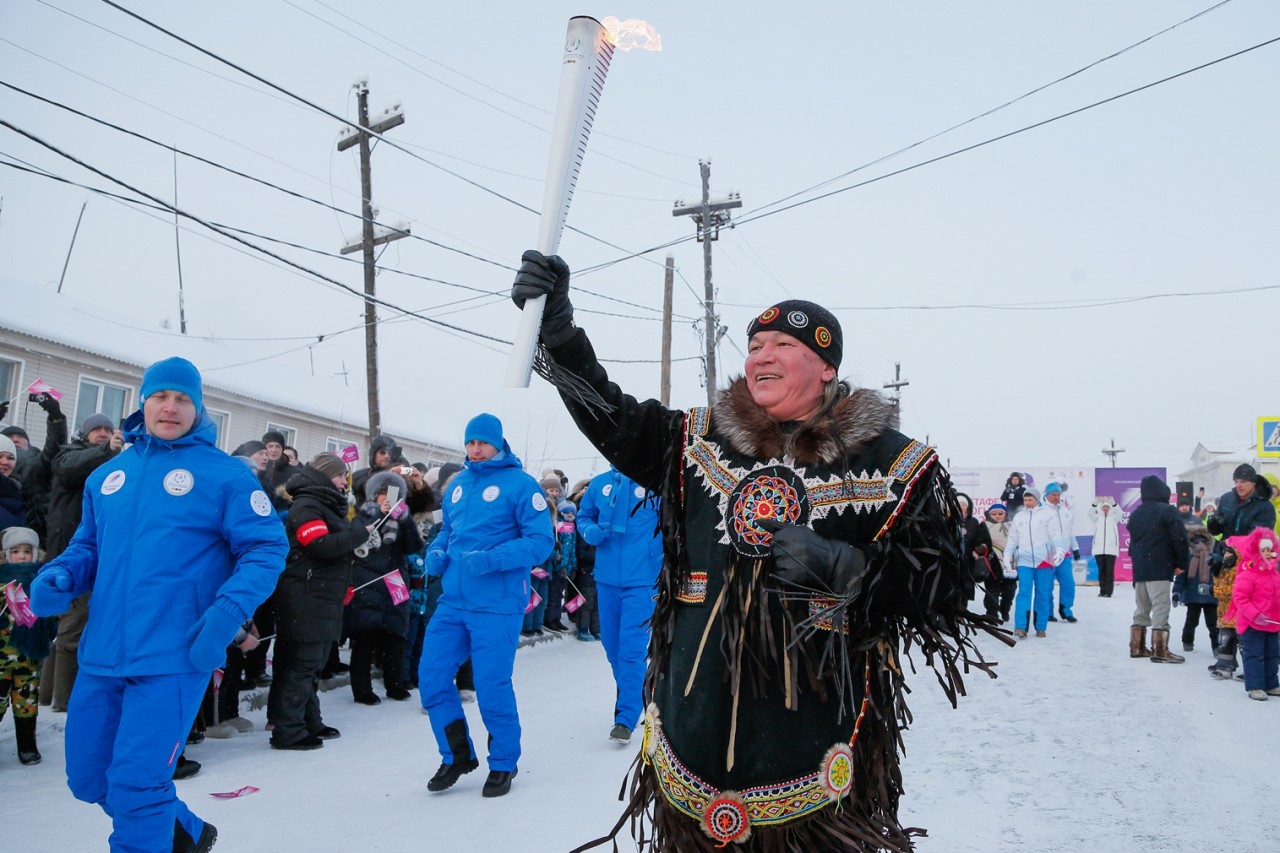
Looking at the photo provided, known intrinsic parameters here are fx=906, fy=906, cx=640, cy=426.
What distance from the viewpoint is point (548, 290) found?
7.93 feet

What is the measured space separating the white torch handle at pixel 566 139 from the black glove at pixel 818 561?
75 centimetres

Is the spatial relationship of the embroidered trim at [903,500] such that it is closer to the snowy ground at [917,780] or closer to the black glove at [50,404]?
the snowy ground at [917,780]

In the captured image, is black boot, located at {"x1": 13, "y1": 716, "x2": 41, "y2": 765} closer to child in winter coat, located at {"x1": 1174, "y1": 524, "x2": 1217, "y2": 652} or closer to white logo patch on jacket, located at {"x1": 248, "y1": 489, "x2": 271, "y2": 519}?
white logo patch on jacket, located at {"x1": 248, "y1": 489, "x2": 271, "y2": 519}

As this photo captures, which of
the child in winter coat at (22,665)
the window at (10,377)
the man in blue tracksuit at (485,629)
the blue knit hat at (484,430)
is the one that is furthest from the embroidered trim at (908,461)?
the window at (10,377)

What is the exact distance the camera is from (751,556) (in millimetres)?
2391

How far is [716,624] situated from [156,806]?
2.20 metres

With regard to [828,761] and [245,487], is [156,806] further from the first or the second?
[828,761]

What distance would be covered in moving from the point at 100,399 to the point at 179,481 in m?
14.2

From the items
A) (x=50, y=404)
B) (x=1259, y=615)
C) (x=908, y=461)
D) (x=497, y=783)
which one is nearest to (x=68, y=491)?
(x=50, y=404)

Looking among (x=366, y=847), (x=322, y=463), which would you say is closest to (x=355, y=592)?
(x=322, y=463)

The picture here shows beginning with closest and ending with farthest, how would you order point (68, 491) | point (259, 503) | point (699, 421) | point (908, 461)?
point (908, 461), point (699, 421), point (259, 503), point (68, 491)

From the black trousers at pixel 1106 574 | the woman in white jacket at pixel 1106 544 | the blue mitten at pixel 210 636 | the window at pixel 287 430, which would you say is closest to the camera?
the blue mitten at pixel 210 636

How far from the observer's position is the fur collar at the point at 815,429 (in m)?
2.44

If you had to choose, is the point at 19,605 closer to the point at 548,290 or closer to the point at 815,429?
the point at 548,290
